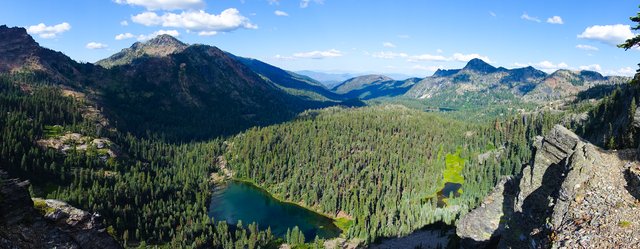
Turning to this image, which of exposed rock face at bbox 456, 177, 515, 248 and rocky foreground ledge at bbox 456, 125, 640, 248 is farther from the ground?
rocky foreground ledge at bbox 456, 125, 640, 248

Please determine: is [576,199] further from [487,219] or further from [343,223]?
[343,223]

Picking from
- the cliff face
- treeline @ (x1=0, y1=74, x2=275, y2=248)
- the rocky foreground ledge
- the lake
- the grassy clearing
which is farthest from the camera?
the grassy clearing

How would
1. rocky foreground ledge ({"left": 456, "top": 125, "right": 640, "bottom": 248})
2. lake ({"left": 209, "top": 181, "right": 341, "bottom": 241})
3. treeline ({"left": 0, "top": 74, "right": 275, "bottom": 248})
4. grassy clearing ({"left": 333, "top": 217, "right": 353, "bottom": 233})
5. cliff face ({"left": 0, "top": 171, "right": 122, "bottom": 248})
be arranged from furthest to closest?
1. grassy clearing ({"left": 333, "top": 217, "right": 353, "bottom": 233})
2. lake ({"left": 209, "top": 181, "right": 341, "bottom": 241})
3. treeline ({"left": 0, "top": 74, "right": 275, "bottom": 248})
4. rocky foreground ledge ({"left": 456, "top": 125, "right": 640, "bottom": 248})
5. cliff face ({"left": 0, "top": 171, "right": 122, "bottom": 248})

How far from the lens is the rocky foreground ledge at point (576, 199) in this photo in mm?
36094

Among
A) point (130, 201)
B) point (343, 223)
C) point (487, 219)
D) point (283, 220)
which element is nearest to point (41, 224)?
point (487, 219)

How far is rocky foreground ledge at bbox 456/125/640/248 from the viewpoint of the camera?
36.1 metres

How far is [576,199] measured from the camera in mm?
41000

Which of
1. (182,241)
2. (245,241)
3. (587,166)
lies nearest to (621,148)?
(587,166)

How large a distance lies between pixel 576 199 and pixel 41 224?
184 ft

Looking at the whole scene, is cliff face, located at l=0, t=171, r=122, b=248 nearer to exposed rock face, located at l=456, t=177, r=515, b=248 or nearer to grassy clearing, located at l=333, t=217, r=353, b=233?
exposed rock face, located at l=456, t=177, r=515, b=248

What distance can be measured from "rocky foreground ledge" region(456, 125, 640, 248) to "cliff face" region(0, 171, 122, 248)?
49.6 meters

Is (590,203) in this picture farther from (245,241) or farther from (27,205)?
(245,241)

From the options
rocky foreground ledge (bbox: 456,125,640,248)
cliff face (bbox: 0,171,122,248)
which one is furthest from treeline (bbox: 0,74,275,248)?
rocky foreground ledge (bbox: 456,125,640,248)

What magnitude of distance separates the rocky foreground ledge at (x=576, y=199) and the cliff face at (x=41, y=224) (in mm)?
49638
